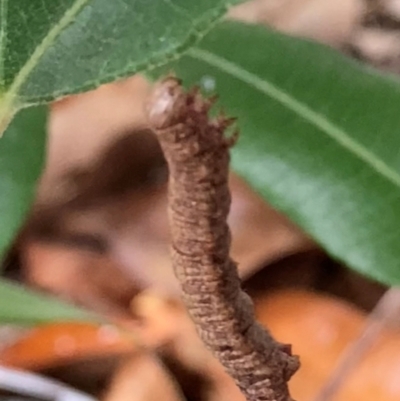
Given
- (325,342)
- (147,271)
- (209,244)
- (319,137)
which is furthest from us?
(147,271)

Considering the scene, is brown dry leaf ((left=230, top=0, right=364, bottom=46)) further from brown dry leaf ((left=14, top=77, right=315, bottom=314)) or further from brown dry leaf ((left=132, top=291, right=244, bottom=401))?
brown dry leaf ((left=132, top=291, right=244, bottom=401))

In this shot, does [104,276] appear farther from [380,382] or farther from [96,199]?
[380,382]

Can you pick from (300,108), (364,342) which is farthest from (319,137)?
(364,342)

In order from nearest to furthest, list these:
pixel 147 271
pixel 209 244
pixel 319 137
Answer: pixel 209 244 → pixel 319 137 → pixel 147 271

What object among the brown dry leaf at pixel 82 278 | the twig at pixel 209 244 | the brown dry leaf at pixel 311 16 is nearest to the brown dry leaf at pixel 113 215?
the brown dry leaf at pixel 82 278

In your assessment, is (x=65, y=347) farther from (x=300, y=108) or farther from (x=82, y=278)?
(x=300, y=108)

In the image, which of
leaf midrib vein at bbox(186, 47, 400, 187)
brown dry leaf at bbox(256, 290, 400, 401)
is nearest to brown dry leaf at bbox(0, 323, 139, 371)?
Answer: brown dry leaf at bbox(256, 290, 400, 401)

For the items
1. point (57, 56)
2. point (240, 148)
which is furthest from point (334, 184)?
point (57, 56)

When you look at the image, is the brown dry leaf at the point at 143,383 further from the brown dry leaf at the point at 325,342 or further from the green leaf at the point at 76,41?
the green leaf at the point at 76,41
